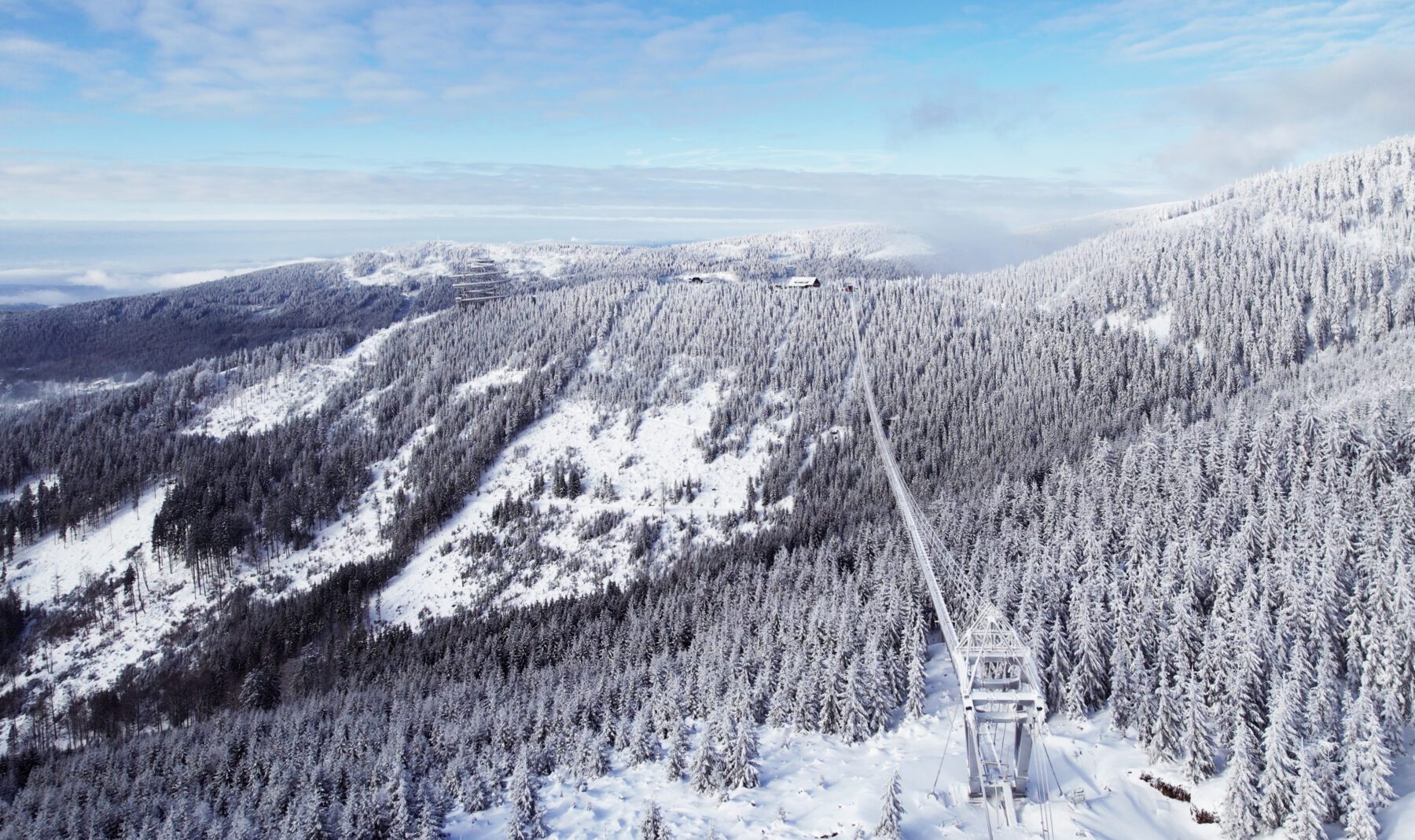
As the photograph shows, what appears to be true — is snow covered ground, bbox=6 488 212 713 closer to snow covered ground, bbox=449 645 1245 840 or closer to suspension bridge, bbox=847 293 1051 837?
snow covered ground, bbox=449 645 1245 840

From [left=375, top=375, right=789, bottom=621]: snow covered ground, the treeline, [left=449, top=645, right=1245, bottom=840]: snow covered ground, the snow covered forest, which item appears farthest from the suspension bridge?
[left=375, top=375, right=789, bottom=621]: snow covered ground

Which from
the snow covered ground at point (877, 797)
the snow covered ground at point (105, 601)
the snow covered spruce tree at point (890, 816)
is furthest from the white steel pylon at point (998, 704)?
the snow covered ground at point (105, 601)

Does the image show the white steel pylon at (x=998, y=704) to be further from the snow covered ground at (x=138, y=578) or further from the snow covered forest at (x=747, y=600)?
the snow covered ground at (x=138, y=578)

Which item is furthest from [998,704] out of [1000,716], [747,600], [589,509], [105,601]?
[105,601]

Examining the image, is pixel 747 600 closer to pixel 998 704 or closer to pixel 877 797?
pixel 877 797

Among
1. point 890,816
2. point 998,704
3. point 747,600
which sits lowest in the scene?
point 747,600
